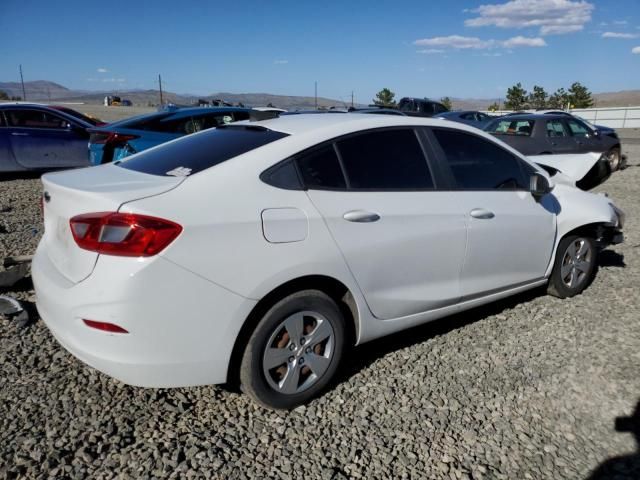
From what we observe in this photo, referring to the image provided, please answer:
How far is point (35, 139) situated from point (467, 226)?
30.9 feet

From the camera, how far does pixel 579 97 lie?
54031 mm

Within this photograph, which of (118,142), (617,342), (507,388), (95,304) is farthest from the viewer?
(118,142)

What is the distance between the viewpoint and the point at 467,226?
3.53 metres

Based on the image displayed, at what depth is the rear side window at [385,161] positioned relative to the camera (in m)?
3.13

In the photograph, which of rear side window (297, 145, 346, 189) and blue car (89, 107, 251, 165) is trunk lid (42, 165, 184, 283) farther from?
blue car (89, 107, 251, 165)

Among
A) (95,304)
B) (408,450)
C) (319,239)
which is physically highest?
(319,239)

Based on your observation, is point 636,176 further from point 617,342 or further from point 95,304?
point 95,304

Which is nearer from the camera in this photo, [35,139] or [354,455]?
[354,455]

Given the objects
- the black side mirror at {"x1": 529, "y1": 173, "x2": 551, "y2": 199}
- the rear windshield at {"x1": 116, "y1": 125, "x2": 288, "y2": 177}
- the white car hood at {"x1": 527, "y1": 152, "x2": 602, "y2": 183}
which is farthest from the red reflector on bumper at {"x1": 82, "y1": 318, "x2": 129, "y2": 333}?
the white car hood at {"x1": 527, "y1": 152, "x2": 602, "y2": 183}

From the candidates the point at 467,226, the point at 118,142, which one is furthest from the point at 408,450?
the point at 118,142

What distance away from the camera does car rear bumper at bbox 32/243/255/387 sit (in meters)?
2.37

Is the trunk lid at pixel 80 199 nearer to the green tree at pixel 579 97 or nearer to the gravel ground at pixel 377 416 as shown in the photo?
the gravel ground at pixel 377 416

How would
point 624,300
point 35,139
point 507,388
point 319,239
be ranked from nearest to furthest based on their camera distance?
point 319,239, point 507,388, point 624,300, point 35,139

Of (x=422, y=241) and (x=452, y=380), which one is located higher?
(x=422, y=241)
